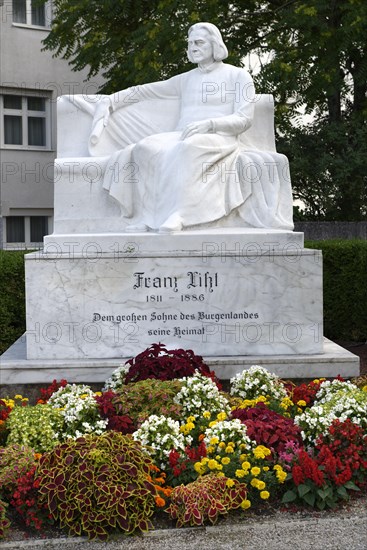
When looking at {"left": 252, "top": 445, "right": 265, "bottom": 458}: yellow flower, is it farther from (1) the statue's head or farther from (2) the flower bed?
(1) the statue's head

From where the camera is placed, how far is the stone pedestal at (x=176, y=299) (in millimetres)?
6199

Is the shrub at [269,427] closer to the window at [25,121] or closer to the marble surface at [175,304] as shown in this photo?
the marble surface at [175,304]

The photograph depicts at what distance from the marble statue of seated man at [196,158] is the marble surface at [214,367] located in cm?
110

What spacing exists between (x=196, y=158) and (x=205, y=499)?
3.20 m

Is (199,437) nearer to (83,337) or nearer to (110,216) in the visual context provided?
(83,337)

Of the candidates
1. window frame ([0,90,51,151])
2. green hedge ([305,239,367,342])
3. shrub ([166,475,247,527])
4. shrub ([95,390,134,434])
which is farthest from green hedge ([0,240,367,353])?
window frame ([0,90,51,151])

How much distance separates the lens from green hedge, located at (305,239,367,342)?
9008 millimetres

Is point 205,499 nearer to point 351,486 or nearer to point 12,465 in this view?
point 351,486

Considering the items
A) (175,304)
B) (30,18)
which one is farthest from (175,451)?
(30,18)

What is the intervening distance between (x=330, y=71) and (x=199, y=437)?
9.04 meters

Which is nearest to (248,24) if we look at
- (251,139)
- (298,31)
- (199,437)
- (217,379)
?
(298,31)

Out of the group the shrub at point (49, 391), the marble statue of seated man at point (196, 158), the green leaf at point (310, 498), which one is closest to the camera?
the green leaf at point (310, 498)

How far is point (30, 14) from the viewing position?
21.6 metres

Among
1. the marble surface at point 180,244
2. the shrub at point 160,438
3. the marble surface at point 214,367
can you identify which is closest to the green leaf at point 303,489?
the shrub at point 160,438
